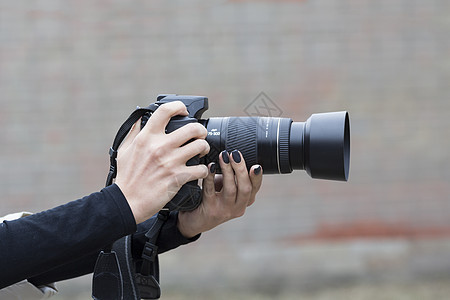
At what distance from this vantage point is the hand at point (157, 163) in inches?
54.1

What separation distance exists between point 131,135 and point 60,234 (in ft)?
1.11

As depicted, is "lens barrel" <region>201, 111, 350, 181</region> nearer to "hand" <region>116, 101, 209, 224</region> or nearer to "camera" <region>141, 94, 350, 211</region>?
"camera" <region>141, 94, 350, 211</region>

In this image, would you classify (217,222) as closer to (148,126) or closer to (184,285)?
(148,126)

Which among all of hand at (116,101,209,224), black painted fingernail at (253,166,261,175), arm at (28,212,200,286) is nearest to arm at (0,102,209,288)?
hand at (116,101,209,224)

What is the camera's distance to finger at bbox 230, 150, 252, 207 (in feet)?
5.34

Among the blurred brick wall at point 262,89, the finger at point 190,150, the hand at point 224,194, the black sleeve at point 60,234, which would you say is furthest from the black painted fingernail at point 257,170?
the blurred brick wall at point 262,89

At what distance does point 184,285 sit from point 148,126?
9.29 ft

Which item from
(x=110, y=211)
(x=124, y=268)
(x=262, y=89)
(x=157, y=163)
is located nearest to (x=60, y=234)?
(x=110, y=211)

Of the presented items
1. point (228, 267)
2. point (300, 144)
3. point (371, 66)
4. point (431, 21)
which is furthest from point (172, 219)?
point (431, 21)

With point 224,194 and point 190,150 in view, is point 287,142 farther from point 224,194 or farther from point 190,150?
point 190,150

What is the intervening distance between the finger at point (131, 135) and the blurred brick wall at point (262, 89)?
236cm

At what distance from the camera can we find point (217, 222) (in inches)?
69.9

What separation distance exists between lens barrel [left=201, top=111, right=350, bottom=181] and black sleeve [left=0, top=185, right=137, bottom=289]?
40 centimetres

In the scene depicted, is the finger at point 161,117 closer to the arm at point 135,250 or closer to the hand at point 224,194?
the hand at point 224,194
